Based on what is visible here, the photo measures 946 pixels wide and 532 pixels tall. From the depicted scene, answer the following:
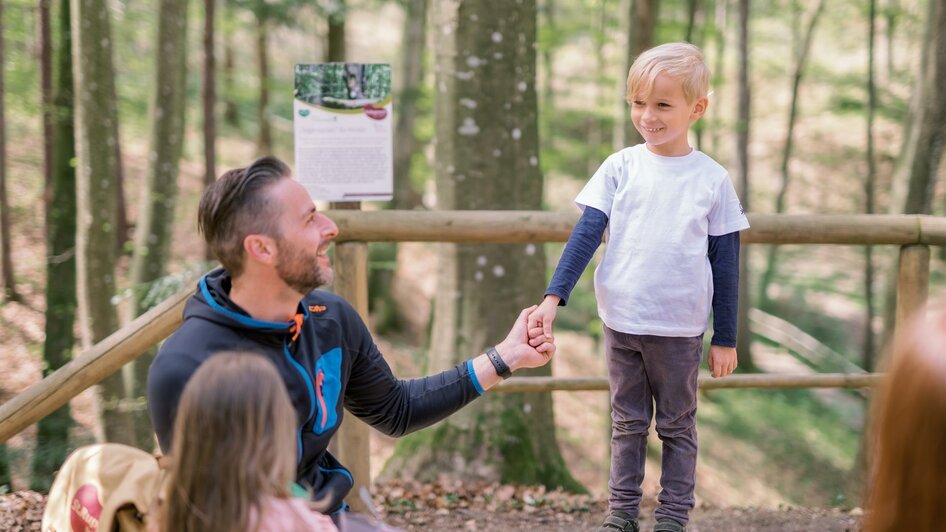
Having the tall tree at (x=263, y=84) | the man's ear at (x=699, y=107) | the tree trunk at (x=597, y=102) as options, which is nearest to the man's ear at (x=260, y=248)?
the man's ear at (x=699, y=107)

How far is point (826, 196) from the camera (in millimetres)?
22312

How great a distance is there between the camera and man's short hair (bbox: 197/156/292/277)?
88.2 inches

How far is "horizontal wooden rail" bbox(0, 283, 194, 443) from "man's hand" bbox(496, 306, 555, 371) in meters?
1.38

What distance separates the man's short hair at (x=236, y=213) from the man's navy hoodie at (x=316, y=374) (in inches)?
4.2

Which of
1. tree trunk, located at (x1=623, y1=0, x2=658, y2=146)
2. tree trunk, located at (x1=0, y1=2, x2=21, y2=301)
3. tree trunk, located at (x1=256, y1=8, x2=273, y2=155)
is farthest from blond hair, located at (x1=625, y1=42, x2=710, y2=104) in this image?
tree trunk, located at (x1=256, y1=8, x2=273, y2=155)

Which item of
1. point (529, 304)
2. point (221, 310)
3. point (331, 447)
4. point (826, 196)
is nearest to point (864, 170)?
point (826, 196)

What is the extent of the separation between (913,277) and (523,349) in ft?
7.25

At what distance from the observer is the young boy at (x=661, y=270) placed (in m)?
2.76

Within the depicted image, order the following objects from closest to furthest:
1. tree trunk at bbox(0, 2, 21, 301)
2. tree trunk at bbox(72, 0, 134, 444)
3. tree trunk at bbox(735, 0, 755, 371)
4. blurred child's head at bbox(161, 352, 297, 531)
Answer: blurred child's head at bbox(161, 352, 297, 531) < tree trunk at bbox(72, 0, 134, 444) < tree trunk at bbox(0, 2, 21, 301) < tree trunk at bbox(735, 0, 755, 371)

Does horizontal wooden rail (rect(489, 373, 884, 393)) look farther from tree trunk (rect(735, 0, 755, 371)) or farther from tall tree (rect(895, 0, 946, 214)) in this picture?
tree trunk (rect(735, 0, 755, 371))

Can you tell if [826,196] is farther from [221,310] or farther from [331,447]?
[221,310]

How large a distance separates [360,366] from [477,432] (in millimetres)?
2400

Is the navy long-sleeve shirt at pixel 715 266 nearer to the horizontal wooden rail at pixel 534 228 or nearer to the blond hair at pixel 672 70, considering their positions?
the blond hair at pixel 672 70

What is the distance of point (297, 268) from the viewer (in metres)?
2.26
